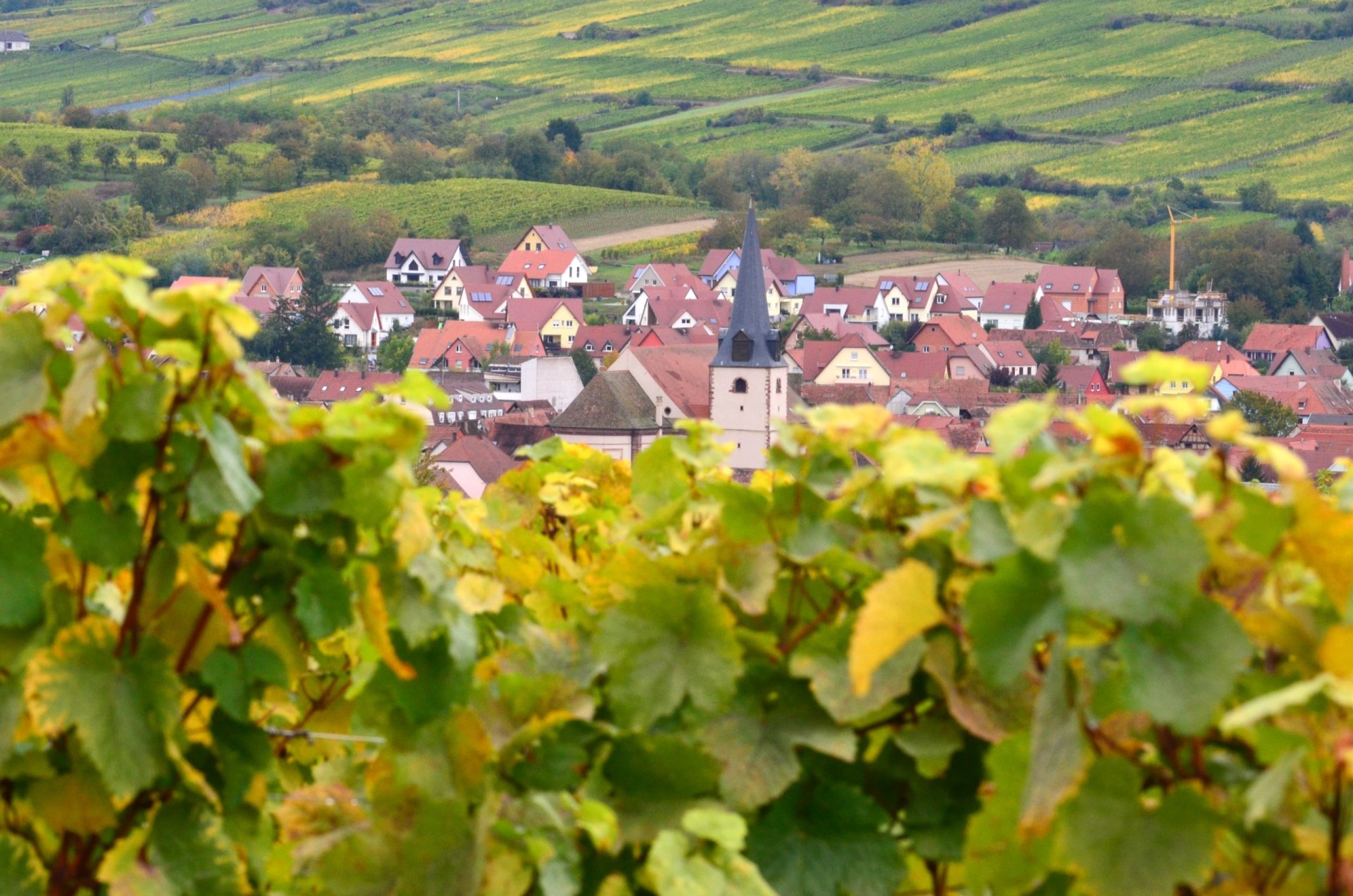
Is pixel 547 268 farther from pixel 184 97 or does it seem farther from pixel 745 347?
pixel 184 97

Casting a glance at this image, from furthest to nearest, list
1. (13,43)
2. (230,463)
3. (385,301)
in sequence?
(13,43) < (385,301) < (230,463)

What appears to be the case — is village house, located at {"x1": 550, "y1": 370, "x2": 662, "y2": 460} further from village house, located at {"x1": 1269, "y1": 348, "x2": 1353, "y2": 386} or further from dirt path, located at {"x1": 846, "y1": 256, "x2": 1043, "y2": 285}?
dirt path, located at {"x1": 846, "y1": 256, "x2": 1043, "y2": 285}

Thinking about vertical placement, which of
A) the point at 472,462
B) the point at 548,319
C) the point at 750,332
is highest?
the point at 472,462

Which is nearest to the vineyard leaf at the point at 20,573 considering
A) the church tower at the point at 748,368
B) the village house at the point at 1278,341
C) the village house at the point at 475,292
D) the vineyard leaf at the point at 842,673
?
the vineyard leaf at the point at 842,673

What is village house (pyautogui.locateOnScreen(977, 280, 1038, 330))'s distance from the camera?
68.3 metres

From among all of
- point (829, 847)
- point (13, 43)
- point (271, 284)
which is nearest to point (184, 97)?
point (13, 43)

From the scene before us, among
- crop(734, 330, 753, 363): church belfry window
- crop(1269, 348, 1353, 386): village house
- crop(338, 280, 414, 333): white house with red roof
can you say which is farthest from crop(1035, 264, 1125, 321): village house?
crop(734, 330, 753, 363): church belfry window

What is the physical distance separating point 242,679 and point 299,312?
54.8 m

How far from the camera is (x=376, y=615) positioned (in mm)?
1312

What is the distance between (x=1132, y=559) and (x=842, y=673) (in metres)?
0.32

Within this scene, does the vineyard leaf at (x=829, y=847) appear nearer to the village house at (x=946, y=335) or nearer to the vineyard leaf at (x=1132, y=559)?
the vineyard leaf at (x=1132, y=559)

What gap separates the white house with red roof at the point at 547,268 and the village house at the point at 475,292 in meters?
0.75

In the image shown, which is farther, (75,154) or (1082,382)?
(75,154)

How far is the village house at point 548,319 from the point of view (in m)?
61.2
